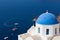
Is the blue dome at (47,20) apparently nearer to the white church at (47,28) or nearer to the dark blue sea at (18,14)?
the white church at (47,28)

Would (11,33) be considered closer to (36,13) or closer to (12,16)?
(12,16)

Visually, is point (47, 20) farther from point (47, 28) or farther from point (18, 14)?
point (18, 14)

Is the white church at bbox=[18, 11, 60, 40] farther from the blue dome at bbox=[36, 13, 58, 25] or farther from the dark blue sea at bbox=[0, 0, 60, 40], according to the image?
the dark blue sea at bbox=[0, 0, 60, 40]

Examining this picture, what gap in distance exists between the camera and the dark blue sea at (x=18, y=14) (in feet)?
58.5

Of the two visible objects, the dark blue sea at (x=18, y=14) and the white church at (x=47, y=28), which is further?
the dark blue sea at (x=18, y=14)

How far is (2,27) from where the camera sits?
19109 millimetres

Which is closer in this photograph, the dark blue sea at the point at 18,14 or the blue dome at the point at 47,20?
the blue dome at the point at 47,20

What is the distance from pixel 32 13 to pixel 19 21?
342 centimetres

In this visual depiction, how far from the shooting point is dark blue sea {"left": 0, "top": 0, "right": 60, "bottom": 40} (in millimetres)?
17844

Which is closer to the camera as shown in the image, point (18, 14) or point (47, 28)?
point (47, 28)

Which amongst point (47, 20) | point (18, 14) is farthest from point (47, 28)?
point (18, 14)

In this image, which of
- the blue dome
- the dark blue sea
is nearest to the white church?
the blue dome

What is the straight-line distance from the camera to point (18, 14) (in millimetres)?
23734

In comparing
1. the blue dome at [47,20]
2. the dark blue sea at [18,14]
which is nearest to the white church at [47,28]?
the blue dome at [47,20]
